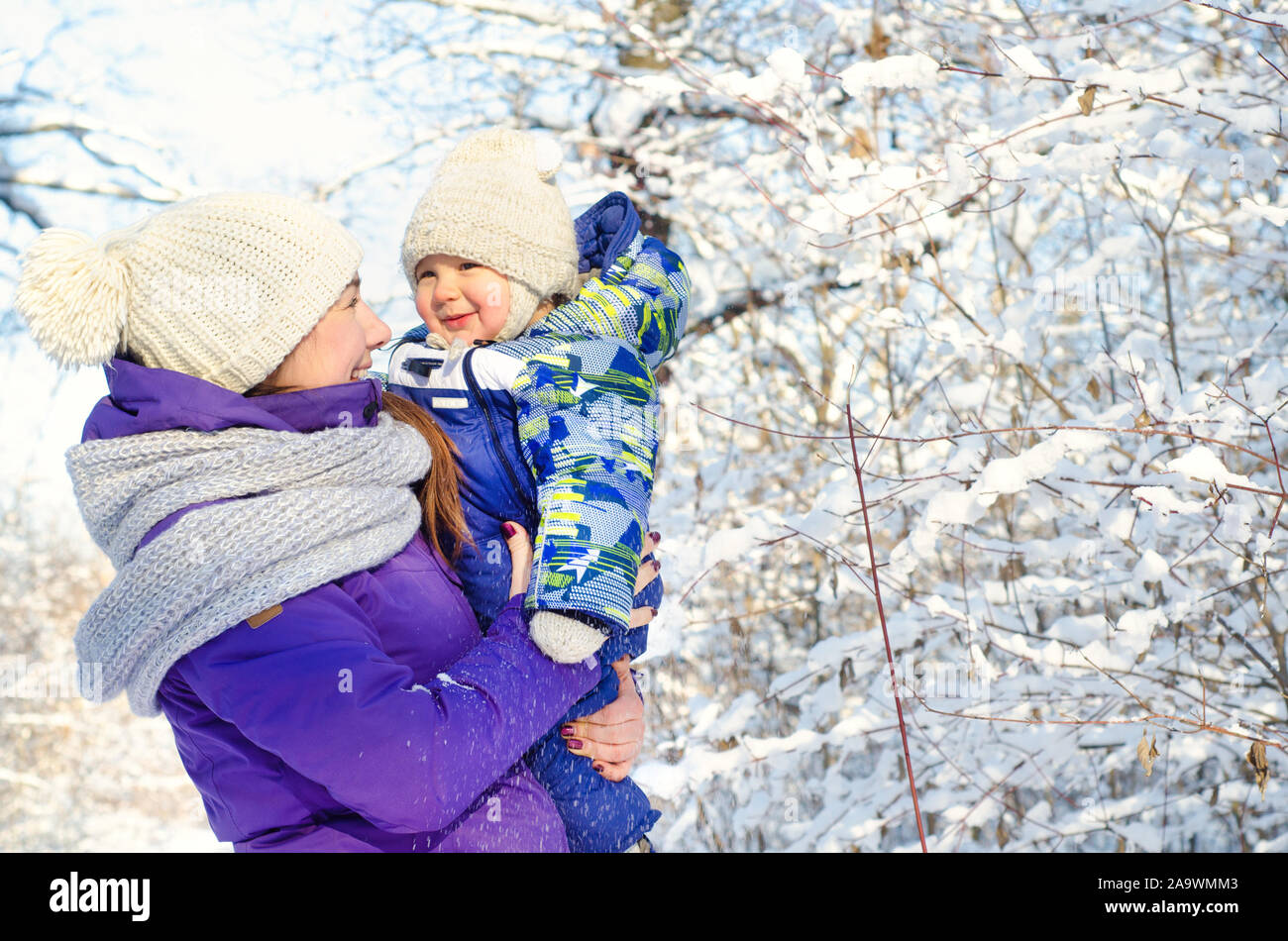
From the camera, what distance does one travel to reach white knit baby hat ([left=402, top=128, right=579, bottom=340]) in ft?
5.65

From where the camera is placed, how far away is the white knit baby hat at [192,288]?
1.17 meters

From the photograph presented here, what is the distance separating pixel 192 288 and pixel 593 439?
0.57 meters

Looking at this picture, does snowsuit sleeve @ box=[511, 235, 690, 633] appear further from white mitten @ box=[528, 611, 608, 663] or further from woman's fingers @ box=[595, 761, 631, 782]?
woman's fingers @ box=[595, 761, 631, 782]

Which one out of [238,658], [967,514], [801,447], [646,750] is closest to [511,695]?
[238,658]

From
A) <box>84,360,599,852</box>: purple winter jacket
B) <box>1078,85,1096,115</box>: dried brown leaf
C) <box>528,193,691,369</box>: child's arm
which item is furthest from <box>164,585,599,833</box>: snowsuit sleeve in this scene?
<box>1078,85,1096,115</box>: dried brown leaf

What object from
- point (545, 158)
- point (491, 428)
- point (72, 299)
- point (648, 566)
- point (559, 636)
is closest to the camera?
Result: point (72, 299)

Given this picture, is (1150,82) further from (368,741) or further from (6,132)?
(6,132)

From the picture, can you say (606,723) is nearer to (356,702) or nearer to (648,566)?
(648,566)

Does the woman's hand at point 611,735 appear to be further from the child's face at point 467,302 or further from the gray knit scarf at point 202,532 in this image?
the child's face at point 467,302

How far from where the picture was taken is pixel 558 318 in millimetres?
1601

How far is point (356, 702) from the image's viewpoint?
105 cm

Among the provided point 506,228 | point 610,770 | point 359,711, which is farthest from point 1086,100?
point 359,711

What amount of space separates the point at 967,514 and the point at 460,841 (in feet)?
5.19

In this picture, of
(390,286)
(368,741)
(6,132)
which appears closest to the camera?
(368,741)
